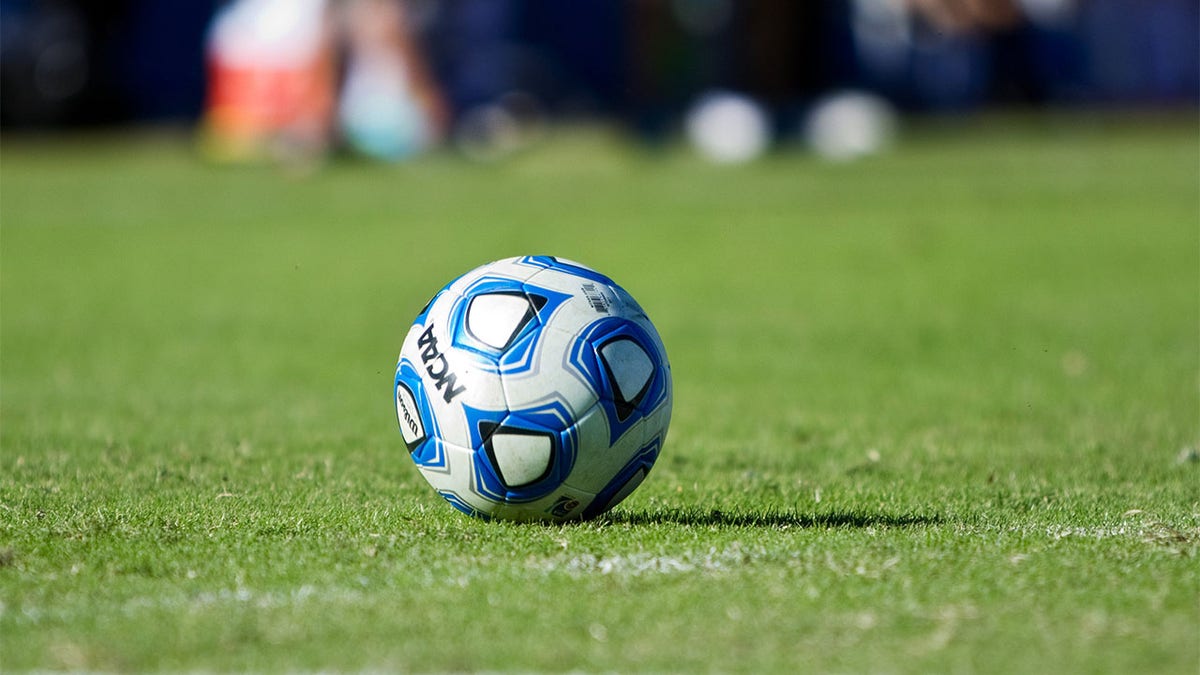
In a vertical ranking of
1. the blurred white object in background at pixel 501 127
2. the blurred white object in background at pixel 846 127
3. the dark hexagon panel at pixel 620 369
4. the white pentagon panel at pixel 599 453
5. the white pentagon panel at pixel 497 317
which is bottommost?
the blurred white object in background at pixel 501 127

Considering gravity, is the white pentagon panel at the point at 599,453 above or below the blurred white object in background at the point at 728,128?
above

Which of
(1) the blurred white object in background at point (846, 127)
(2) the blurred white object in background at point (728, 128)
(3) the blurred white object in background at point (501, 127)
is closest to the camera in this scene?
(2) the blurred white object in background at point (728, 128)

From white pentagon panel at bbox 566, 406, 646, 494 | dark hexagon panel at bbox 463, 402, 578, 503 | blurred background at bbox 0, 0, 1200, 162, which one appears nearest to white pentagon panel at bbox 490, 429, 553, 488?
dark hexagon panel at bbox 463, 402, 578, 503

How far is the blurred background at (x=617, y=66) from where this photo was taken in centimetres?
3278

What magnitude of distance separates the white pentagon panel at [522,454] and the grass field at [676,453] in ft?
0.89

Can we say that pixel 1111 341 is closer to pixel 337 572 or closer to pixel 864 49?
pixel 337 572

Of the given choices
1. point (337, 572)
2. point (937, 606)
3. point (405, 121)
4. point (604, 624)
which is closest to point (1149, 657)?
point (937, 606)

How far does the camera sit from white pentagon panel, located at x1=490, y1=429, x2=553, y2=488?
237 inches

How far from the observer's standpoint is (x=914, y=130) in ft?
115

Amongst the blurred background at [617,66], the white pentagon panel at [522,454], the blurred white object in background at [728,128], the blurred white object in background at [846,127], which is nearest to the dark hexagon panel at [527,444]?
the white pentagon panel at [522,454]

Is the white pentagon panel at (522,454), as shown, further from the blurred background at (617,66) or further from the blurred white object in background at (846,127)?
the blurred background at (617,66)

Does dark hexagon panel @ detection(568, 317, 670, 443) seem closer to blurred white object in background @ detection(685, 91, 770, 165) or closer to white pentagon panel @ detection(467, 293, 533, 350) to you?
white pentagon panel @ detection(467, 293, 533, 350)

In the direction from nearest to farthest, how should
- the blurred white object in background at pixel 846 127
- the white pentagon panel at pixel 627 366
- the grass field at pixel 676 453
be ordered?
the grass field at pixel 676 453 → the white pentagon panel at pixel 627 366 → the blurred white object in background at pixel 846 127

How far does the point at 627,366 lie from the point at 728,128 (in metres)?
26.6
